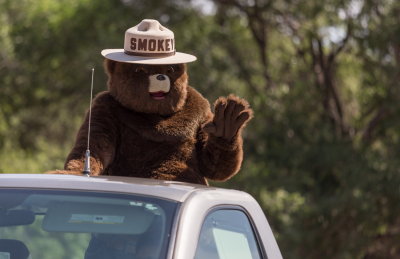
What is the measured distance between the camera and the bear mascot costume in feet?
19.7

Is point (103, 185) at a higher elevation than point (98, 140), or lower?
higher

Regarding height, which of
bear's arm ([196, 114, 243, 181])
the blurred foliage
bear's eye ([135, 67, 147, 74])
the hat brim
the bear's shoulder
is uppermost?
the hat brim

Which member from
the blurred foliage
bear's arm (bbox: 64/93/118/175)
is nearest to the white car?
bear's arm (bbox: 64/93/118/175)

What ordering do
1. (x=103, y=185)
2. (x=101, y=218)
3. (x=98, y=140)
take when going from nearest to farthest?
(x=101, y=218), (x=103, y=185), (x=98, y=140)

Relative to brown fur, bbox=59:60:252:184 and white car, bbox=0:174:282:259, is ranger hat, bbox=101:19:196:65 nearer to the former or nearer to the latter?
brown fur, bbox=59:60:252:184

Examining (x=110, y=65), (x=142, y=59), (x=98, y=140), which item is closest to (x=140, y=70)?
(x=142, y=59)

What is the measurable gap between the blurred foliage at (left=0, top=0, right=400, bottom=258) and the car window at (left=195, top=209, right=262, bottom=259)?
12.4 metres

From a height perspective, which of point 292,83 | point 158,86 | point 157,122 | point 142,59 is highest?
point 142,59

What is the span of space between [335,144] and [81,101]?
6083 mm

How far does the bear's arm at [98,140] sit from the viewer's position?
19.0ft

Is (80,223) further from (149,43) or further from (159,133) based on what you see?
(149,43)

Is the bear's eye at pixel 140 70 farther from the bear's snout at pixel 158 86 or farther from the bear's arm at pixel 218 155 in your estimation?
the bear's arm at pixel 218 155

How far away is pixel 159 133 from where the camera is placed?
619 cm

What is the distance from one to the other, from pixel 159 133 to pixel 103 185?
1928mm
